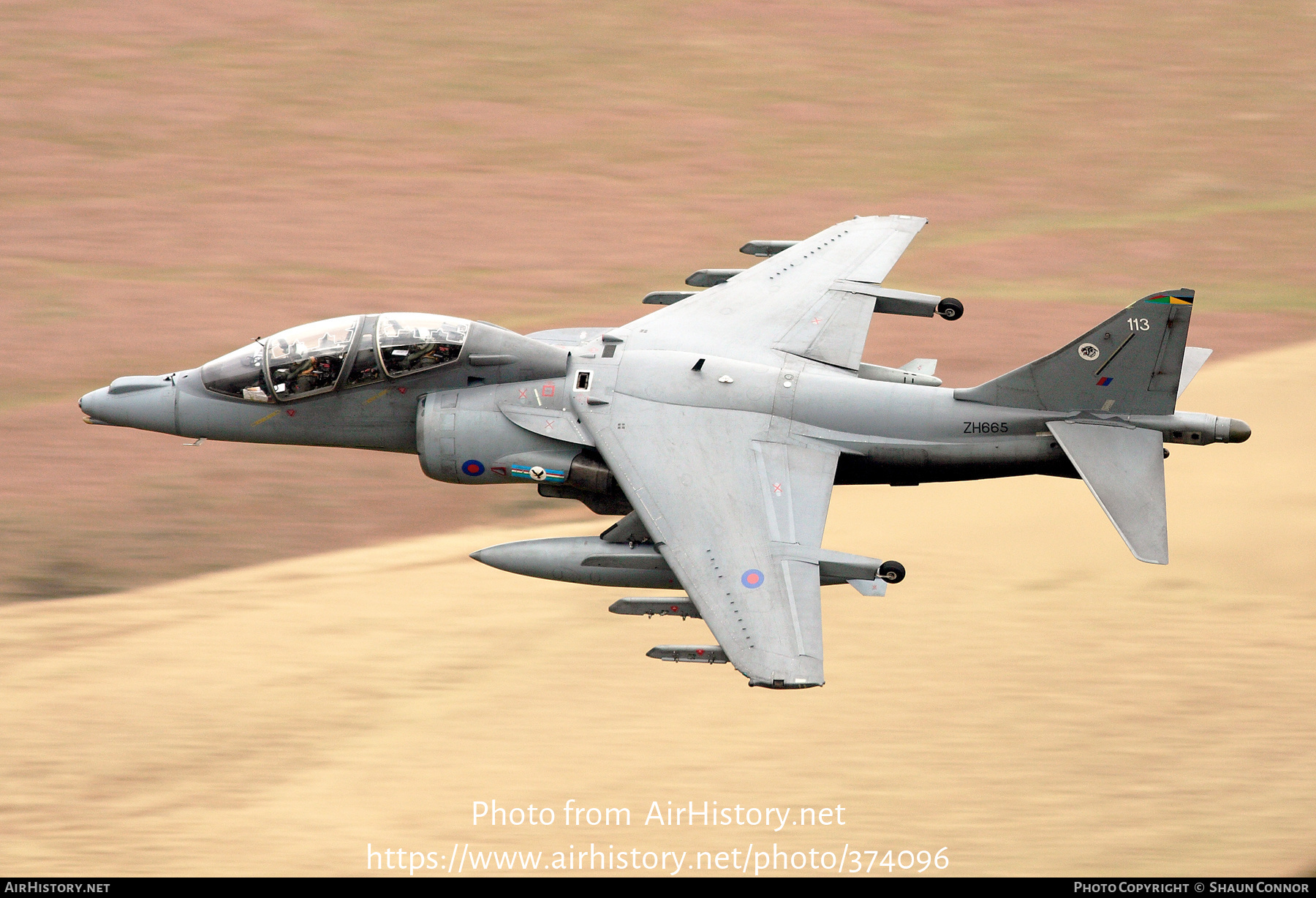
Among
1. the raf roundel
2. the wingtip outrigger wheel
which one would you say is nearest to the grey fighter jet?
the raf roundel

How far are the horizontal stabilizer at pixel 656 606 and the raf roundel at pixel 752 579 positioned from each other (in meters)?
0.79

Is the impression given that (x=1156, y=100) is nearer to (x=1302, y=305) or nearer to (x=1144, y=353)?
(x=1302, y=305)

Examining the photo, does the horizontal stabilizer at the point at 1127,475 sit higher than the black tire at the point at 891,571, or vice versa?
the horizontal stabilizer at the point at 1127,475

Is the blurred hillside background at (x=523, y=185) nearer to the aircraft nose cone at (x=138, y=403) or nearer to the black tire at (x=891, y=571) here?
the aircraft nose cone at (x=138, y=403)

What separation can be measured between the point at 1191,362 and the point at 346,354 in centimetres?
1200

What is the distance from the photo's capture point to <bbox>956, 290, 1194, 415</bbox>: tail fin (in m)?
17.8

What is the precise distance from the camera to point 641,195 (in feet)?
112

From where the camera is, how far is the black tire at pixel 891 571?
663 inches

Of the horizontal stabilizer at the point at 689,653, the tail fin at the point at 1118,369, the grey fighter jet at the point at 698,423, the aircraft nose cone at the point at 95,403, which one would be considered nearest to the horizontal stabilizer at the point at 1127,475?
the grey fighter jet at the point at 698,423

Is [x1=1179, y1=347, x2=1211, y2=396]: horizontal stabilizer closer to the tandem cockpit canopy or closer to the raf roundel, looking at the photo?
the raf roundel

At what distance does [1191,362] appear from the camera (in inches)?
755

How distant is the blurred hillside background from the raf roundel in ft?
22.7

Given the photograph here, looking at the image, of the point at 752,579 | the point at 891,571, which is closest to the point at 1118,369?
the point at 891,571

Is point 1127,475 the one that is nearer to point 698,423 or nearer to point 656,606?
point 698,423
